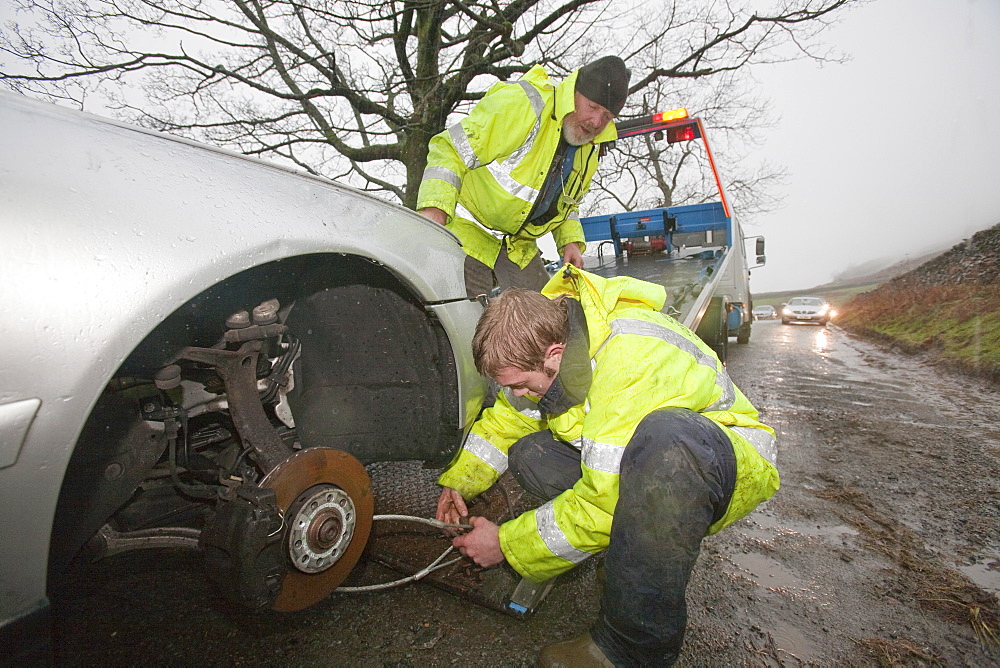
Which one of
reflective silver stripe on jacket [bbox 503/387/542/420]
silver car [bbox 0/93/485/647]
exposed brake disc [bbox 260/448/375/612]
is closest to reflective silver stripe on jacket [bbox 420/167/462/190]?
silver car [bbox 0/93/485/647]

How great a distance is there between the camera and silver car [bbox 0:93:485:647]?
2.56 ft

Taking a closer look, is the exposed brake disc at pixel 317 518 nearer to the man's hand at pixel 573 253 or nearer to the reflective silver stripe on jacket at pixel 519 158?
the reflective silver stripe on jacket at pixel 519 158

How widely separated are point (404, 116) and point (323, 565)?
775cm

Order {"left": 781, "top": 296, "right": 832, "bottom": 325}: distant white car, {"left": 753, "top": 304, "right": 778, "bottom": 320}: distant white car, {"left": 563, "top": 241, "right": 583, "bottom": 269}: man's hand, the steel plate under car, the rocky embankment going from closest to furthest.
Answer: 1. the steel plate under car
2. {"left": 563, "top": 241, "right": 583, "bottom": 269}: man's hand
3. the rocky embankment
4. {"left": 781, "top": 296, "right": 832, "bottom": 325}: distant white car
5. {"left": 753, "top": 304, "right": 778, "bottom": 320}: distant white car

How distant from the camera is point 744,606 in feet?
4.92

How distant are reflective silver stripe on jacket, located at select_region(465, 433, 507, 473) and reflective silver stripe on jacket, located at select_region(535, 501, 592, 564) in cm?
43

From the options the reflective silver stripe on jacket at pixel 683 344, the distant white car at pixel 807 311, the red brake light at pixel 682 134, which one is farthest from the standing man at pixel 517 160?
the distant white car at pixel 807 311

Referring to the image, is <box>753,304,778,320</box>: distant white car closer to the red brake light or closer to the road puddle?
the red brake light

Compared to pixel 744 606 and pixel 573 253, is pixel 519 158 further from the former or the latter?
pixel 744 606

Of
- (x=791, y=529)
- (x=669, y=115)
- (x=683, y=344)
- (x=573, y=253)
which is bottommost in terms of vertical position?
(x=791, y=529)

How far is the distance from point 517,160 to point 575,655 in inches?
77.0

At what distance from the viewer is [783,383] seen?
5.11m

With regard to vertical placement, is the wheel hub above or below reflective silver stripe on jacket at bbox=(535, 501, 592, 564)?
above

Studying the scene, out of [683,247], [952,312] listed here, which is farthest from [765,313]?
[683,247]
